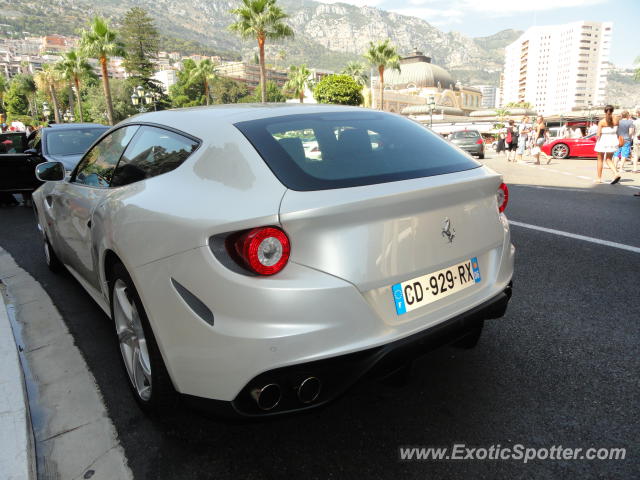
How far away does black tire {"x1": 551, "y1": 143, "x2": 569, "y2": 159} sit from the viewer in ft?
64.7

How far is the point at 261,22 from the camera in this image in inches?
1303

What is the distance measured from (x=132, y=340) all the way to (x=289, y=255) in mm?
1229

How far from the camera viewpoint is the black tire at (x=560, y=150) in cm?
1973

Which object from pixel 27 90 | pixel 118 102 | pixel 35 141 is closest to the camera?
pixel 35 141

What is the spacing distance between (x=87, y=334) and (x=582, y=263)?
14.0 ft

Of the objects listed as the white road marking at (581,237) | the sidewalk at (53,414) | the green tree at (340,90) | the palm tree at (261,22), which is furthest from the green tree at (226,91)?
the sidewalk at (53,414)

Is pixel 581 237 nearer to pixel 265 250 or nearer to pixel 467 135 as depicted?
pixel 265 250

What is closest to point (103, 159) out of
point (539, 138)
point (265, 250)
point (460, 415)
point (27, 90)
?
point (265, 250)

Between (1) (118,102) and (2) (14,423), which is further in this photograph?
(1) (118,102)

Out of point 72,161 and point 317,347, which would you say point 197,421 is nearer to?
point 317,347

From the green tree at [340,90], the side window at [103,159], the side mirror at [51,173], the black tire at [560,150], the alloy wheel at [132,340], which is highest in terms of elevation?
the green tree at [340,90]

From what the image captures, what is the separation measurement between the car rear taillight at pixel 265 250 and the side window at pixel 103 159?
4.98 ft

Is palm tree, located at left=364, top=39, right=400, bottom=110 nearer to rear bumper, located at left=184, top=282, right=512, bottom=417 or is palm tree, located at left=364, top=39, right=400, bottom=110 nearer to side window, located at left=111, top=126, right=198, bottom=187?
side window, located at left=111, top=126, right=198, bottom=187

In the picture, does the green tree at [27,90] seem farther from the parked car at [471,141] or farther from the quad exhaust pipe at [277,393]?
the quad exhaust pipe at [277,393]
